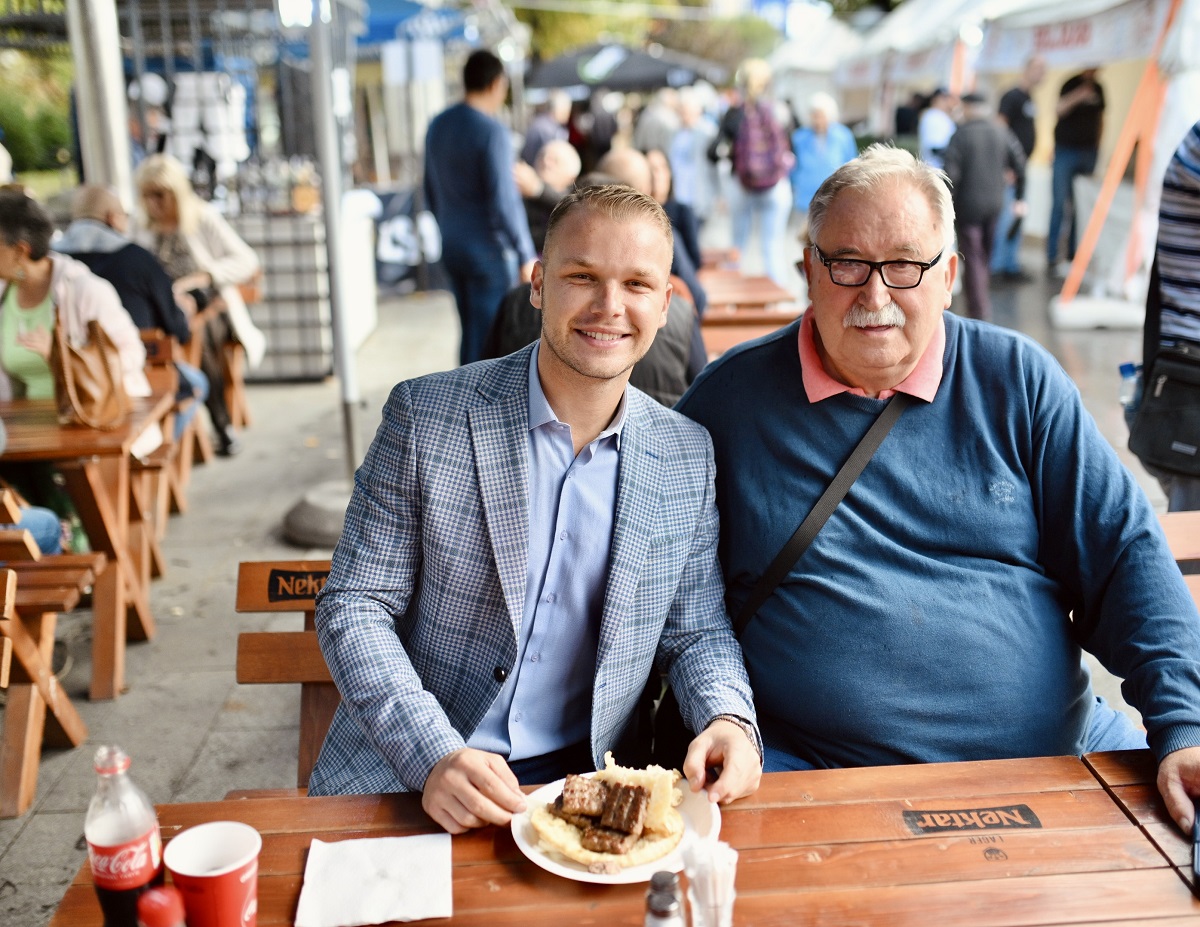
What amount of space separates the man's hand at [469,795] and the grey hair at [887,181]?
128 cm

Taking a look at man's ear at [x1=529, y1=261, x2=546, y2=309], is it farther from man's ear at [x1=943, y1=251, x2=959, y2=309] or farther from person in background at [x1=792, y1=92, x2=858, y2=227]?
person in background at [x1=792, y1=92, x2=858, y2=227]

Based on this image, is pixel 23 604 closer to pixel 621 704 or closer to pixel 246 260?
pixel 621 704

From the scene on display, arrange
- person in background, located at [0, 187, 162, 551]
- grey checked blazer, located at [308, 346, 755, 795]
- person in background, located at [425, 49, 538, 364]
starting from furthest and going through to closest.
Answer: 1. person in background, located at [425, 49, 538, 364]
2. person in background, located at [0, 187, 162, 551]
3. grey checked blazer, located at [308, 346, 755, 795]

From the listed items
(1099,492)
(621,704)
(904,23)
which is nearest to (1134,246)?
(904,23)

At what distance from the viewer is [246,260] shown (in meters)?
7.10

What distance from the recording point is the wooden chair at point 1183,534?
102 inches

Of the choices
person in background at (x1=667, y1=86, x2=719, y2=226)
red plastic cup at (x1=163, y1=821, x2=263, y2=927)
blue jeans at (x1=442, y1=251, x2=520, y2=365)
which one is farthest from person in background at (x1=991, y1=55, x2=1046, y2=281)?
red plastic cup at (x1=163, y1=821, x2=263, y2=927)

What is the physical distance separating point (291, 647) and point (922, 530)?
1.43 metres

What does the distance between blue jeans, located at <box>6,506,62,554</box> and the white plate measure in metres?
2.85

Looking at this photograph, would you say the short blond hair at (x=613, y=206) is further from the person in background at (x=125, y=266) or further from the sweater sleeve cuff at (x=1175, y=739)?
the person in background at (x=125, y=266)

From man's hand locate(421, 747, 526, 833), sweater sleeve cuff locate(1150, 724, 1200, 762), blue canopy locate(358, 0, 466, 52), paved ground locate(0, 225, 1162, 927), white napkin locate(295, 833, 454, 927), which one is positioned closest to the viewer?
white napkin locate(295, 833, 454, 927)

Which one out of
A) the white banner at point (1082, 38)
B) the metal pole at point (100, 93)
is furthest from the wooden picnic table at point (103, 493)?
the white banner at point (1082, 38)

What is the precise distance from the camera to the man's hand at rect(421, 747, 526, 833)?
5.47 feet

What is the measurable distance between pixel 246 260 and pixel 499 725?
18.7 feet
